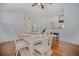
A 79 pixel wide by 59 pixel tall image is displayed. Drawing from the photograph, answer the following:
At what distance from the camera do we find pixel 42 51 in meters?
2.47

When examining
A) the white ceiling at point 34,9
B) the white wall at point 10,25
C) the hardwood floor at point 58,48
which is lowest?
the hardwood floor at point 58,48

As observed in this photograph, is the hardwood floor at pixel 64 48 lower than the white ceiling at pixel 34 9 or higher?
lower

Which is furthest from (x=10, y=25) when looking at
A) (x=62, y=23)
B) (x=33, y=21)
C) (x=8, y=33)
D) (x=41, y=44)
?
(x=62, y=23)

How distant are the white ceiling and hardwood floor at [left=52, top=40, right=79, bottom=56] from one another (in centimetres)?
48

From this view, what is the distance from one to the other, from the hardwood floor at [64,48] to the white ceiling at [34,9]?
1.58 feet

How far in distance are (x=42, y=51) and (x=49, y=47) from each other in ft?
0.44

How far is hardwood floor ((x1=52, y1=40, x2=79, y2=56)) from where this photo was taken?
8.00 ft

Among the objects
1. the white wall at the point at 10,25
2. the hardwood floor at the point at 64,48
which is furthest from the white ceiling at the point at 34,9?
the hardwood floor at the point at 64,48

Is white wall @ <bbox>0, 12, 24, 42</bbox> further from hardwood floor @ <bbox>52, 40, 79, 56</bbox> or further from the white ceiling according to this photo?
hardwood floor @ <bbox>52, 40, 79, 56</bbox>

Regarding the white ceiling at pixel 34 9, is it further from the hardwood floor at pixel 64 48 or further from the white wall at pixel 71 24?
the hardwood floor at pixel 64 48

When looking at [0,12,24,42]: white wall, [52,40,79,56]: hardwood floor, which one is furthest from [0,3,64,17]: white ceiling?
[52,40,79,56]: hardwood floor

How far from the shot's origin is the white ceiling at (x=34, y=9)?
2434 millimetres

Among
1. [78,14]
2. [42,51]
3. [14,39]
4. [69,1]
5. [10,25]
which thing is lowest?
[42,51]

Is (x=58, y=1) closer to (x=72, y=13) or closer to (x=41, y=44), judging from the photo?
(x=72, y=13)
